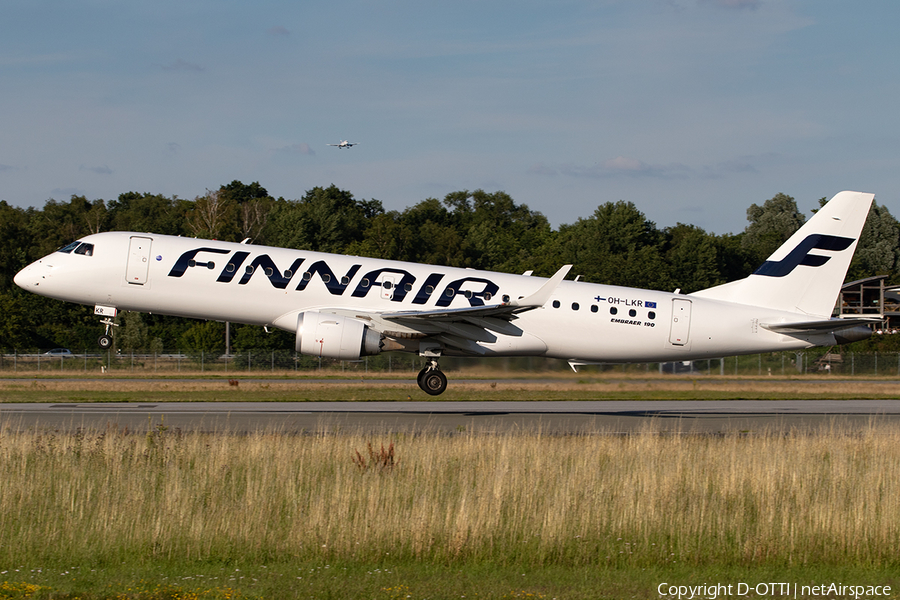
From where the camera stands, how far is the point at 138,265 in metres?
26.2

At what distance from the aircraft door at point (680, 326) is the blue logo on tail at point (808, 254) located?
123 inches

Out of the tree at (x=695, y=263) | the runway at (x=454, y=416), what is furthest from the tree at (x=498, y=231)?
the runway at (x=454, y=416)

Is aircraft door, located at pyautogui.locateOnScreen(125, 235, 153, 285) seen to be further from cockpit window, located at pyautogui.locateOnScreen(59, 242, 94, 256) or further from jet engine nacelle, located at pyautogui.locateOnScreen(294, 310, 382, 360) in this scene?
jet engine nacelle, located at pyautogui.locateOnScreen(294, 310, 382, 360)

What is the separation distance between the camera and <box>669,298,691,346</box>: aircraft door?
28.9 metres

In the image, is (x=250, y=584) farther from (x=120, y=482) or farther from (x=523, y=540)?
(x=120, y=482)

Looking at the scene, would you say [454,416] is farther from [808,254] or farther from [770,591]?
[770,591]

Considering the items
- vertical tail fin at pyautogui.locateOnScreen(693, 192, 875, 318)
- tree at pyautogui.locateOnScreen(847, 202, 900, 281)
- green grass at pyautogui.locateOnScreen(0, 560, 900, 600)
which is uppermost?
tree at pyautogui.locateOnScreen(847, 202, 900, 281)

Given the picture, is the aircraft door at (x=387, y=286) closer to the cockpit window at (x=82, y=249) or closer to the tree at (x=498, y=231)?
A: the cockpit window at (x=82, y=249)

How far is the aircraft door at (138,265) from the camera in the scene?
1032 inches

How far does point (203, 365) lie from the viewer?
56469 millimetres

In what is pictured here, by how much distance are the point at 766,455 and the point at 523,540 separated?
7077 mm

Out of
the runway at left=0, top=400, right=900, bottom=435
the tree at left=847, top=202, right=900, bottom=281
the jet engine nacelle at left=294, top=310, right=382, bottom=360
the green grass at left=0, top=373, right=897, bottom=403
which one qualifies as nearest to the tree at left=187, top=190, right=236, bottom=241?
the green grass at left=0, top=373, right=897, bottom=403

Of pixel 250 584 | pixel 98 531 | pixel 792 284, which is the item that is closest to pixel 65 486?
pixel 98 531

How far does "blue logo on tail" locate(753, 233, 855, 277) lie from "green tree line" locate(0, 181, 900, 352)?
42.7 m
